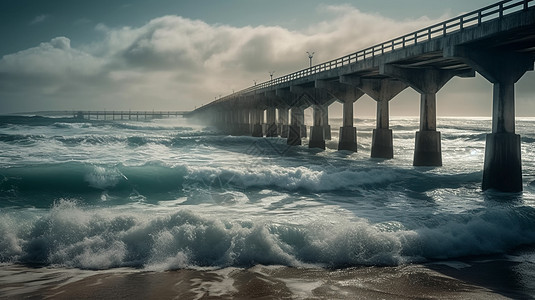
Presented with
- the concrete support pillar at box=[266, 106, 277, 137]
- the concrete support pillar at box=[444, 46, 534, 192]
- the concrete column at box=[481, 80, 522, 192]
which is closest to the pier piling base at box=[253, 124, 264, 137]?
the concrete support pillar at box=[266, 106, 277, 137]

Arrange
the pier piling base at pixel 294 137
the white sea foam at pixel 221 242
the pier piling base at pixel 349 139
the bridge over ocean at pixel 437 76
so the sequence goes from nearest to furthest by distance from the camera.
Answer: the white sea foam at pixel 221 242 < the bridge over ocean at pixel 437 76 < the pier piling base at pixel 349 139 < the pier piling base at pixel 294 137

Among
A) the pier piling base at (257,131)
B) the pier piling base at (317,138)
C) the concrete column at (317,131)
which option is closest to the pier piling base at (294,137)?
the concrete column at (317,131)

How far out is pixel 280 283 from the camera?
7.75m

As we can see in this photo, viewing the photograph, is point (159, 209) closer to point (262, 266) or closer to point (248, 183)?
point (248, 183)

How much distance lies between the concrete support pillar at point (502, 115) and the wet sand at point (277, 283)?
12.1m

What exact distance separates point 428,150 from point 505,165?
365 inches

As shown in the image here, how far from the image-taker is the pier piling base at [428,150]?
2852 centimetres

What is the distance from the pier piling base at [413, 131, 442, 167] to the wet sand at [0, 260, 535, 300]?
20429 mm

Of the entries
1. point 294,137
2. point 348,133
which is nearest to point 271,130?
point 294,137

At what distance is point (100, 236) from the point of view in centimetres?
1011

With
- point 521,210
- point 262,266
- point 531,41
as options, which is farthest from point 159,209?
point 531,41

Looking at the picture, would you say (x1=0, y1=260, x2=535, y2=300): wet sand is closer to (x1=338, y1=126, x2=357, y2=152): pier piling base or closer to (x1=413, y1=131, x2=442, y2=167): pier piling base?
(x1=413, y1=131, x2=442, y2=167): pier piling base

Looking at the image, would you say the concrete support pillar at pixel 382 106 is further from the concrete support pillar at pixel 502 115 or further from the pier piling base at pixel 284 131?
the pier piling base at pixel 284 131

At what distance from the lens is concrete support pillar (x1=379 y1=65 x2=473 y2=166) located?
28656 millimetres
